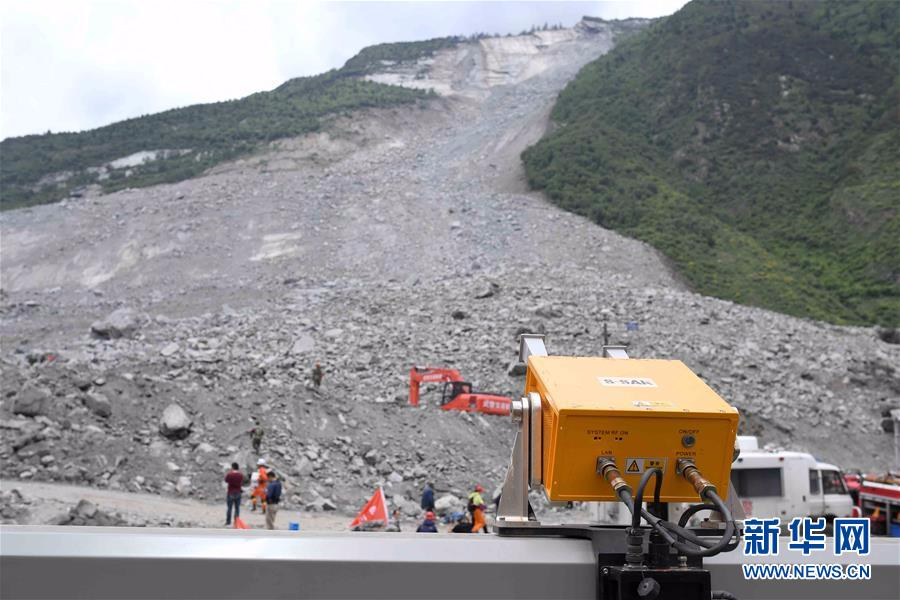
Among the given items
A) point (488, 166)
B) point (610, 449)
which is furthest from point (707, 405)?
point (488, 166)

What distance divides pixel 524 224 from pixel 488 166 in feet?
45.3

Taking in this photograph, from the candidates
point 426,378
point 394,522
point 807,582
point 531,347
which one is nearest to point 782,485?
point 394,522

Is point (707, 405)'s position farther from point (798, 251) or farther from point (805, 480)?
point (798, 251)

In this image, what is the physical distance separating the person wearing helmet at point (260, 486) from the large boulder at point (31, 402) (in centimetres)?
401

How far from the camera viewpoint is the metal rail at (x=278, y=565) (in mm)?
1772

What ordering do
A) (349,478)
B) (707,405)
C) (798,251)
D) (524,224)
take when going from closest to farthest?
1. (707,405)
2. (349,478)
3. (524,224)
4. (798,251)

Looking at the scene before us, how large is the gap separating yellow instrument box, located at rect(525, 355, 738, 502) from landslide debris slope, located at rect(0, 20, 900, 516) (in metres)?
12.3

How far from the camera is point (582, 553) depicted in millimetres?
1978

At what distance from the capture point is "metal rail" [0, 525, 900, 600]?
177 centimetres

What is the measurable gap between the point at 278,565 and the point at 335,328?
884 inches

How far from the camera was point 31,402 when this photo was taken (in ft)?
47.5

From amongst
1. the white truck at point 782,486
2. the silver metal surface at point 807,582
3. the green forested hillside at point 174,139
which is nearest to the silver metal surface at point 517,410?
the silver metal surface at point 807,582

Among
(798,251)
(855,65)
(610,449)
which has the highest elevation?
(855,65)

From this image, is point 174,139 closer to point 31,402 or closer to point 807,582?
point 31,402
